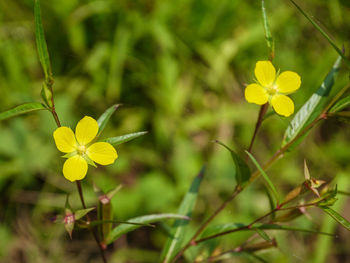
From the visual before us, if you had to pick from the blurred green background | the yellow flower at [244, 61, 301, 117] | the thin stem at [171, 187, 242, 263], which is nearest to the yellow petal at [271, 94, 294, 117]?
the yellow flower at [244, 61, 301, 117]

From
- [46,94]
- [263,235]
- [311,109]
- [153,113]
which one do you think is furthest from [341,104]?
[153,113]

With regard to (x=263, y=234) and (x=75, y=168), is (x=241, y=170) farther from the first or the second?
(x=75, y=168)

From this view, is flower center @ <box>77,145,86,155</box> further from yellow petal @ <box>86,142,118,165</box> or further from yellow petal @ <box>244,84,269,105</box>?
yellow petal @ <box>244,84,269,105</box>

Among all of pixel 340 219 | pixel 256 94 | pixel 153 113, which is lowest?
pixel 340 219

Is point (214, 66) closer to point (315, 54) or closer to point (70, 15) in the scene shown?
point (315, 54)

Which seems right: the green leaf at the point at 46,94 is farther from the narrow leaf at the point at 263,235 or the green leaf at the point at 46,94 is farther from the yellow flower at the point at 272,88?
the narrow leaf at the point at 263,235

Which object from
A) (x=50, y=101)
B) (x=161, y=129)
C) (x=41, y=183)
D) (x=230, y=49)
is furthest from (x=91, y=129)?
(x=230, y=49)

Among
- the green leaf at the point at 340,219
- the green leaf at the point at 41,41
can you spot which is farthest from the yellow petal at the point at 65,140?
the green leaf at the point at 340,219

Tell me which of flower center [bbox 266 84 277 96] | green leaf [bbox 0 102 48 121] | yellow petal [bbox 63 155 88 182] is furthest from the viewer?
flower center [bbox 266 84 277 96]
